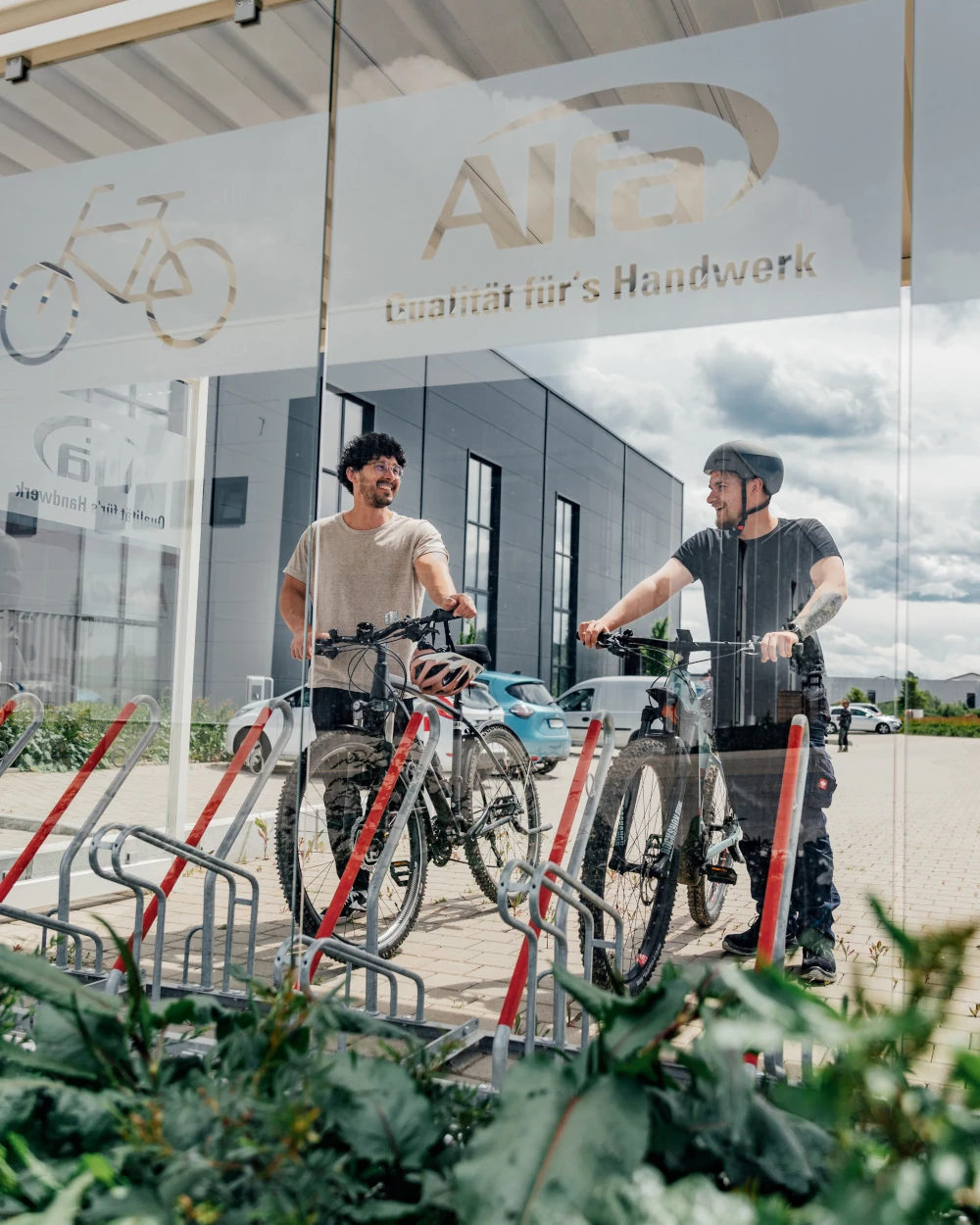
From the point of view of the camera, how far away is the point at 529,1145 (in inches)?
25.5

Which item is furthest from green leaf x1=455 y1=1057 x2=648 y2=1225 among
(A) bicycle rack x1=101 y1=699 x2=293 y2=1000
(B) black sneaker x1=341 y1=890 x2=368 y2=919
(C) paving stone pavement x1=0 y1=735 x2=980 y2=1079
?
(B) black sneaker x1=341 y1=890 x2=368 y2=919

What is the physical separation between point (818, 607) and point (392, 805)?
57.9 inches

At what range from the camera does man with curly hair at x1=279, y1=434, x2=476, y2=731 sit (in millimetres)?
3395

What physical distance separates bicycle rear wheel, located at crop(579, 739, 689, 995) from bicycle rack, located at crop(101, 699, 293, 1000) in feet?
3.49

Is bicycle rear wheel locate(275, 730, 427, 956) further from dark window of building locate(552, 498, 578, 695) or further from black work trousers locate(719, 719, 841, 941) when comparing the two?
black work trousers locate(719, 719, 841, 941)

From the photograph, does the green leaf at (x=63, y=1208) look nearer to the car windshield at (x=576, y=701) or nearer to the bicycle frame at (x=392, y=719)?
the car windshield at (x=576, y=701)

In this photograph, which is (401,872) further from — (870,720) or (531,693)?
(870,720)

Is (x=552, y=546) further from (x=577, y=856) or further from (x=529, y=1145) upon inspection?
(x=529, y=1145)

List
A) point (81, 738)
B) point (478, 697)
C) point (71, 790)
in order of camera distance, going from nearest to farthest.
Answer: point (478, 697) → point (71, 790) → point (81, 738)

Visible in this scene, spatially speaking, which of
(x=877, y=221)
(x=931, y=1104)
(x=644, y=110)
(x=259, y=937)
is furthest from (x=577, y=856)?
(x=931, y=1104)

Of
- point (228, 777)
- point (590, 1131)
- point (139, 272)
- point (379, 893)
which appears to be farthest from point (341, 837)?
point (590, 1131)

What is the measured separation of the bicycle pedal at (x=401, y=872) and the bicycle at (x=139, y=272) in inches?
80.1

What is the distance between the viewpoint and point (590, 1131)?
25.7 inches

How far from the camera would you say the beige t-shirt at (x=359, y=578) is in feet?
11.2
